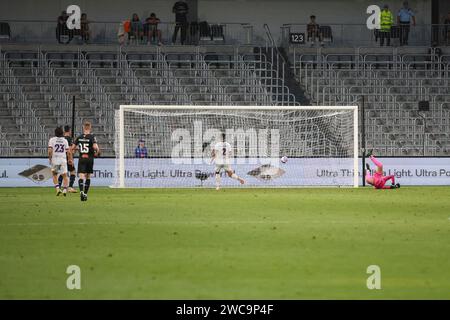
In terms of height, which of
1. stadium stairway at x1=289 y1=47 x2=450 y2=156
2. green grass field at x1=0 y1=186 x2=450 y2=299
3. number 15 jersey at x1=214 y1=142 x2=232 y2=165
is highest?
stadium stairway at x1=289 y1=47 x2=450 y2=156

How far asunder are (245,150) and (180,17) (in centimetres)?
1131

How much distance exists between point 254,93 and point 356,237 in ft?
84.9

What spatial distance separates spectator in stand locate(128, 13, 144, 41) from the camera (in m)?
44.7

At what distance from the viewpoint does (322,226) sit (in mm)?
18391

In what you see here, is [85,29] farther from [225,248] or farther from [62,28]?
[225,248]

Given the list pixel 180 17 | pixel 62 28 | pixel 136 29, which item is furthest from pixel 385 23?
pixel 62 28

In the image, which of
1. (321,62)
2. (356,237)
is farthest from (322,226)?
(321,62)

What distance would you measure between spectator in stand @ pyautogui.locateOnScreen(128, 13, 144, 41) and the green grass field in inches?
795

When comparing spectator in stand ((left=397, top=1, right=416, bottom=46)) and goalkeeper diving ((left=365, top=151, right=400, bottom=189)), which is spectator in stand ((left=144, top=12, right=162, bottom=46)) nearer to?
spectator in stand ((left=397, top=1, right=416, bottom=46))

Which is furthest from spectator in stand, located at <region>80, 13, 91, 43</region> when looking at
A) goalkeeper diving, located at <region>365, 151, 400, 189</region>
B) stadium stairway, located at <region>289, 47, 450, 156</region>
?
goalkeeper diving, located at <region>365, 151, 400, 189</region>

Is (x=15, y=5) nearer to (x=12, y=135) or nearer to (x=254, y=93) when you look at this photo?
(x=12, y=135)

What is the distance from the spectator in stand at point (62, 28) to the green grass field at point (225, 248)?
19640 millimetres
